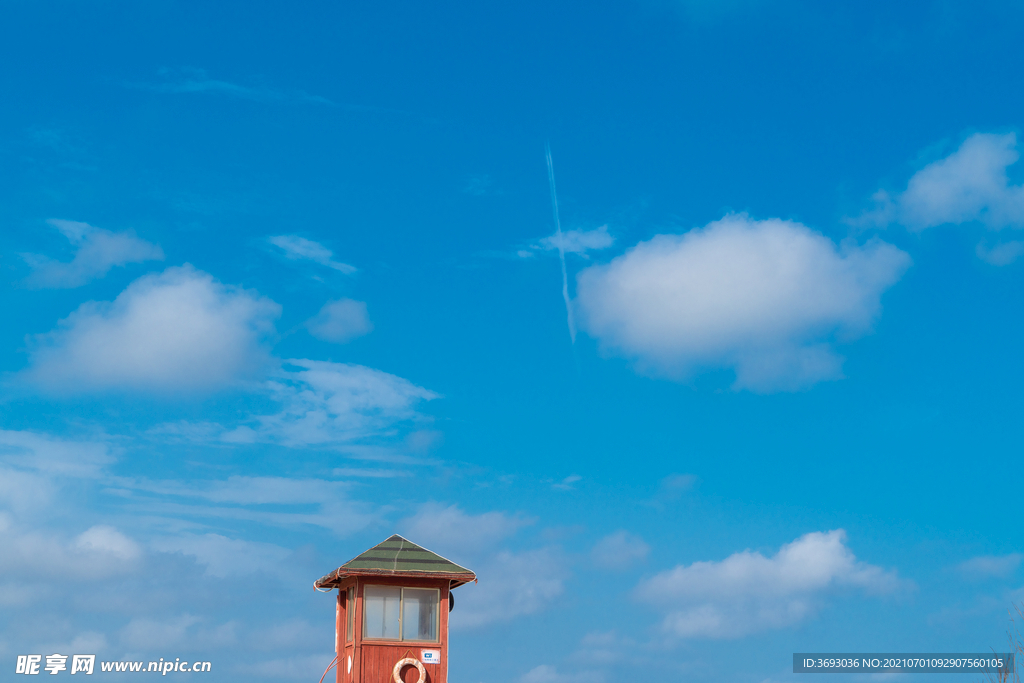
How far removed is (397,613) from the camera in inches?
1230

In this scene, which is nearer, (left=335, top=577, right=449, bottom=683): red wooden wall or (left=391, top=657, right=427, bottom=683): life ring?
(left=391, top=657, right=427, bottom=683): life ring

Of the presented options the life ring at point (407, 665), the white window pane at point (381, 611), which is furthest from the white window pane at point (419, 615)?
the life ring at point (407, 665)

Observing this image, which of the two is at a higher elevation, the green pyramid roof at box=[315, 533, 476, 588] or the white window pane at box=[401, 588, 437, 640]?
the green pyramid roof at box=[315, 533, 476, 588]

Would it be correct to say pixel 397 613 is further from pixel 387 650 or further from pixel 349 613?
pixel 349 613

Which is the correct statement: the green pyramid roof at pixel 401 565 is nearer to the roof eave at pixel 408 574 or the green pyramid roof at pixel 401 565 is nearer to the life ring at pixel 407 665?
the roof eave at pixel 408 574

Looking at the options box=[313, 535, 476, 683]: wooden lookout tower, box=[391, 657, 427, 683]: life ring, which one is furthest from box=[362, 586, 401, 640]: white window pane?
box=[391, 657, 427, 683]: life ring

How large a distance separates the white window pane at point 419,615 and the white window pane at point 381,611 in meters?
0.29

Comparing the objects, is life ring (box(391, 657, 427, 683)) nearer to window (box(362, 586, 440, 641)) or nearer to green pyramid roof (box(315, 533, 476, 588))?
window (box(362, 586, 440, 641))

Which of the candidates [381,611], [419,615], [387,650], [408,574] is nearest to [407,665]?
[387,650]

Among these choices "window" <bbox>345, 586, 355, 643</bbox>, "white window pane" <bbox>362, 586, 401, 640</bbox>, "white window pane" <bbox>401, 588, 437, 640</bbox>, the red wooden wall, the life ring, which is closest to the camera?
the life ring

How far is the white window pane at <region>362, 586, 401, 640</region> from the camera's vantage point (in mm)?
30938

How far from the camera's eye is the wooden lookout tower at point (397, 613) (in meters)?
30.5

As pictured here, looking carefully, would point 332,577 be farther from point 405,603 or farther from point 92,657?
point 92,657

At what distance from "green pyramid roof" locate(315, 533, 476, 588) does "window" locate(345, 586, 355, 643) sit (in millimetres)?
569
